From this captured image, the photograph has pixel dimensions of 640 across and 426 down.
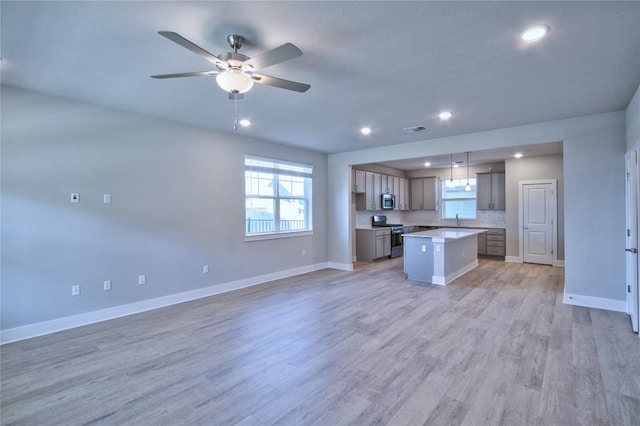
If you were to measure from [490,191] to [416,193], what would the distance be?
85.8 inches

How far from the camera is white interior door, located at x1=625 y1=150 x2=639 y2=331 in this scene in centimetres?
346

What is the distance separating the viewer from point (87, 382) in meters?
2.51

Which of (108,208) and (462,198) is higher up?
(462,198)

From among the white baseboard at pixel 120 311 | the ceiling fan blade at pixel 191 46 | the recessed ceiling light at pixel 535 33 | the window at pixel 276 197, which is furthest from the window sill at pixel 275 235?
the recessed ceiling light at pixel 535 33

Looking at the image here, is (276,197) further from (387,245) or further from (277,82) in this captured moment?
(277,82)

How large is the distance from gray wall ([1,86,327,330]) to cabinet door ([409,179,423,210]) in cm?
613

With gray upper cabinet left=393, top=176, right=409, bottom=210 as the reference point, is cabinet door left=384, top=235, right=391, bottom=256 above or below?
below

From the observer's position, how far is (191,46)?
77.8 inches

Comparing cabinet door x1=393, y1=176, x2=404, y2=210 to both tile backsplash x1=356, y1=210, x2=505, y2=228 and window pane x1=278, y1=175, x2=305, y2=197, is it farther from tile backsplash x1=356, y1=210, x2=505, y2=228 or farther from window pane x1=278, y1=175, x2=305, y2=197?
window pane x1=278, y1=175, x2=305, y2=197

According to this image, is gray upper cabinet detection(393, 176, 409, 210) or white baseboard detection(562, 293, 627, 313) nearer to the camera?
white baseboard detection(562, 293, 627, 313)

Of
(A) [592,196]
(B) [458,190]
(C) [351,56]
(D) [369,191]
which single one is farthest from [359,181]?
(C) [351,56]

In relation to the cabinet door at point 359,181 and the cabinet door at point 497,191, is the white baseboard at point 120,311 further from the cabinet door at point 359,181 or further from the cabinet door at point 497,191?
the cabinet door at point 497,191

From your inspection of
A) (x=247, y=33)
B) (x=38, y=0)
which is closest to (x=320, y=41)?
(x=247, y=33)

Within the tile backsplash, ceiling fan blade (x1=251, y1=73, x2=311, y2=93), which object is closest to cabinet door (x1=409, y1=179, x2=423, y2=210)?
the tile backsplash
